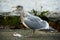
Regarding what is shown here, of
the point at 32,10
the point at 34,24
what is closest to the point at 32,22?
the point at 34,24

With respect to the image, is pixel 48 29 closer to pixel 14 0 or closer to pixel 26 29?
pixel 26 29

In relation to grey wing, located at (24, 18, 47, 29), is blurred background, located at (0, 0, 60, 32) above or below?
above

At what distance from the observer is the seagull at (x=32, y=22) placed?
274 centimetres

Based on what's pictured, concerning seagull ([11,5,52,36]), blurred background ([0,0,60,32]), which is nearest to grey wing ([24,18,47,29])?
seagull ([11,5,52,36])

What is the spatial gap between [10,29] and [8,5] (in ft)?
1.21

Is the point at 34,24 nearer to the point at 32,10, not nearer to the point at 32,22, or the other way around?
the point at 32,22

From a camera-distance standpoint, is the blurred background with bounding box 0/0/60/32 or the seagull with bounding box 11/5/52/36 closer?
the seagull with bounding box 11/5/52/36

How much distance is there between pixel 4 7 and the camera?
126 inches

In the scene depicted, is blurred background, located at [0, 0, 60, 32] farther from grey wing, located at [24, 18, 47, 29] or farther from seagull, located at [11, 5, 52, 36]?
grey wing, located at [24, 18, 47, 29]

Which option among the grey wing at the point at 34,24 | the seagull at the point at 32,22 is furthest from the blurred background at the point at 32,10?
the grey wing at the point at 34,24

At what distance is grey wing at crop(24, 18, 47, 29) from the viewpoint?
273 cm

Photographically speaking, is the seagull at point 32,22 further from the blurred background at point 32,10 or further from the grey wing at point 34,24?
the blurred background at point 32,10

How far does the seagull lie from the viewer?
2.74m

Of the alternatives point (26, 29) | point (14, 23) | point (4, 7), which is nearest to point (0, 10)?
point (4, 7)
